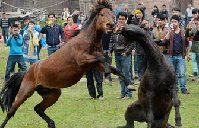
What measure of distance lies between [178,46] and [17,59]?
492 centimetres

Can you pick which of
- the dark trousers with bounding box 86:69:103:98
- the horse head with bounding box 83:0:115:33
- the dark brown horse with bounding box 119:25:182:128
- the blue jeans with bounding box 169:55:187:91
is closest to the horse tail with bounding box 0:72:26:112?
the horse head with bounding box 83:0:115:33

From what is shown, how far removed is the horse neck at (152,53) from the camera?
323 inches

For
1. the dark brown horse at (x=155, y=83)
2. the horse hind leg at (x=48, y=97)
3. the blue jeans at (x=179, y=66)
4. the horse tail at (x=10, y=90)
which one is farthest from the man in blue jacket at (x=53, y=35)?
the dark brown horse at (x=155, y=83)

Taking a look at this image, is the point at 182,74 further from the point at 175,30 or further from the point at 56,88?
the point at 56,88

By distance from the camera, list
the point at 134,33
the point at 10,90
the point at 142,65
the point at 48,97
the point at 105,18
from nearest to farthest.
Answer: the point at 134,33 → the point at 105,18 → the point at 142,65 → the point at 48,97 → the point at 10,90

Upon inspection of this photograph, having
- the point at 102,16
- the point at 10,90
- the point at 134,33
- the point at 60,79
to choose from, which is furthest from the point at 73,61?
the point at 10,90

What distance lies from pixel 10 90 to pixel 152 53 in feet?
12.0

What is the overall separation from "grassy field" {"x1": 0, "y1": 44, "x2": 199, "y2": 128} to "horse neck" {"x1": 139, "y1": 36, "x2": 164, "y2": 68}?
2363 mm

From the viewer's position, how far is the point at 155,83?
8219mm

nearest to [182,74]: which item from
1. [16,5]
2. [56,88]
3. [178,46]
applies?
[178,46]

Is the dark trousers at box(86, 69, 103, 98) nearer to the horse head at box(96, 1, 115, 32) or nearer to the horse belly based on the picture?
the horse belly

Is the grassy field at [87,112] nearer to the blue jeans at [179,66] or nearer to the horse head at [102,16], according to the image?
the blue jeans at [179,66]

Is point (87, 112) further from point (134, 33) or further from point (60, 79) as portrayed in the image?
point (134, 33)

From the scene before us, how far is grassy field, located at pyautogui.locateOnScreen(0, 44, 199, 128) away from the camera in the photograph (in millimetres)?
10984
